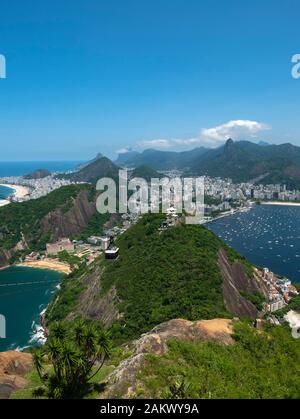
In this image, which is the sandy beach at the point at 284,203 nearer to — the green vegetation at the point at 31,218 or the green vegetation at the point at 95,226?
the green vegetation at the point at 95,226

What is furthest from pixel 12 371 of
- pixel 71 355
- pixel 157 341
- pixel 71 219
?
pixel 71 219

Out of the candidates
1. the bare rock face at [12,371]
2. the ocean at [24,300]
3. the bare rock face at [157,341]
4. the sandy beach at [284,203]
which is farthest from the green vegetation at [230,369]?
the sandy beach at [284,203]

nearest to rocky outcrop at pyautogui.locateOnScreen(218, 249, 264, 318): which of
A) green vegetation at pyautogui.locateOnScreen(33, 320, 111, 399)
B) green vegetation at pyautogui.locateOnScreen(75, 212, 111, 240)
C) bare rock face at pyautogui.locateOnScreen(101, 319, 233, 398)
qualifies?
bare rock face at pyautogui.locateOnScreen(101, 319, 233, 398)

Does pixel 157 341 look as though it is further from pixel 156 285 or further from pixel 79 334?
pixel 156 285

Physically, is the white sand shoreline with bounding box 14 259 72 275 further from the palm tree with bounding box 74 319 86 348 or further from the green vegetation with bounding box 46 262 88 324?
the palm tree with bounding box 74 319 86 348

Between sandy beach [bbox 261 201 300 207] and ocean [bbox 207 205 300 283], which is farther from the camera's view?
sandy beach [bbox 261 201 300 207]

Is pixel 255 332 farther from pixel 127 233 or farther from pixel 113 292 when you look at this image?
pixel 127 233
